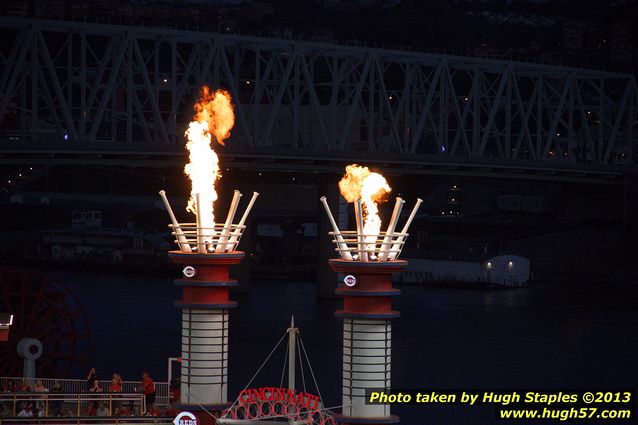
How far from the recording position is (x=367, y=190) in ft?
142

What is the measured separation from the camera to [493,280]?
13612cm

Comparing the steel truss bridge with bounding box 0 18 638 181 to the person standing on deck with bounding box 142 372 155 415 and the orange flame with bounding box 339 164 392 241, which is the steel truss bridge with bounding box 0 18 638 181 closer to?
the person standing on deck with bounding box 142 372 155 415

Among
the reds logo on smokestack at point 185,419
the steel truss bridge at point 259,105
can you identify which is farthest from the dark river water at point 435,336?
the reds logo on smokestack at point 185,419

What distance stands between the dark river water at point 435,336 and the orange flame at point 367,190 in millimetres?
20118

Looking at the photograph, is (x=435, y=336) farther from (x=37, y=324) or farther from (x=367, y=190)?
(x=367, y=190)

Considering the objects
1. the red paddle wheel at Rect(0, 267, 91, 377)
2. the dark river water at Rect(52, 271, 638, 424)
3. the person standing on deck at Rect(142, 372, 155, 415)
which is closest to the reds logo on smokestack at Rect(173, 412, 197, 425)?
the person standing on deck at Rect(142, 372, 155, 415)

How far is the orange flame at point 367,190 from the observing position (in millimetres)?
41719

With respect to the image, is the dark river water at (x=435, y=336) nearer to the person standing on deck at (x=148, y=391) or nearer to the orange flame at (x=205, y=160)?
the orange flame at (x=205, y=160)

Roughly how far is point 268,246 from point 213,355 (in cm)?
11733

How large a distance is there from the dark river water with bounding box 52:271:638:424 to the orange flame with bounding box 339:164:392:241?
2012cm

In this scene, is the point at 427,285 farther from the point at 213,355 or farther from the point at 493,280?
the point at 213,355

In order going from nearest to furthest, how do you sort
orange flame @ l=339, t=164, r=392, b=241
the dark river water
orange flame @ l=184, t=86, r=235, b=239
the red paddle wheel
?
orange flame @ l=339, t=164, r=392, b=241 < orange flame @ l=184, t=86, r=235, b=239 < the red paddle wheel < the dark river water

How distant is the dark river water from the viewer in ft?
243

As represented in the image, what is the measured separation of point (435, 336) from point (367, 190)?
4974 cm
